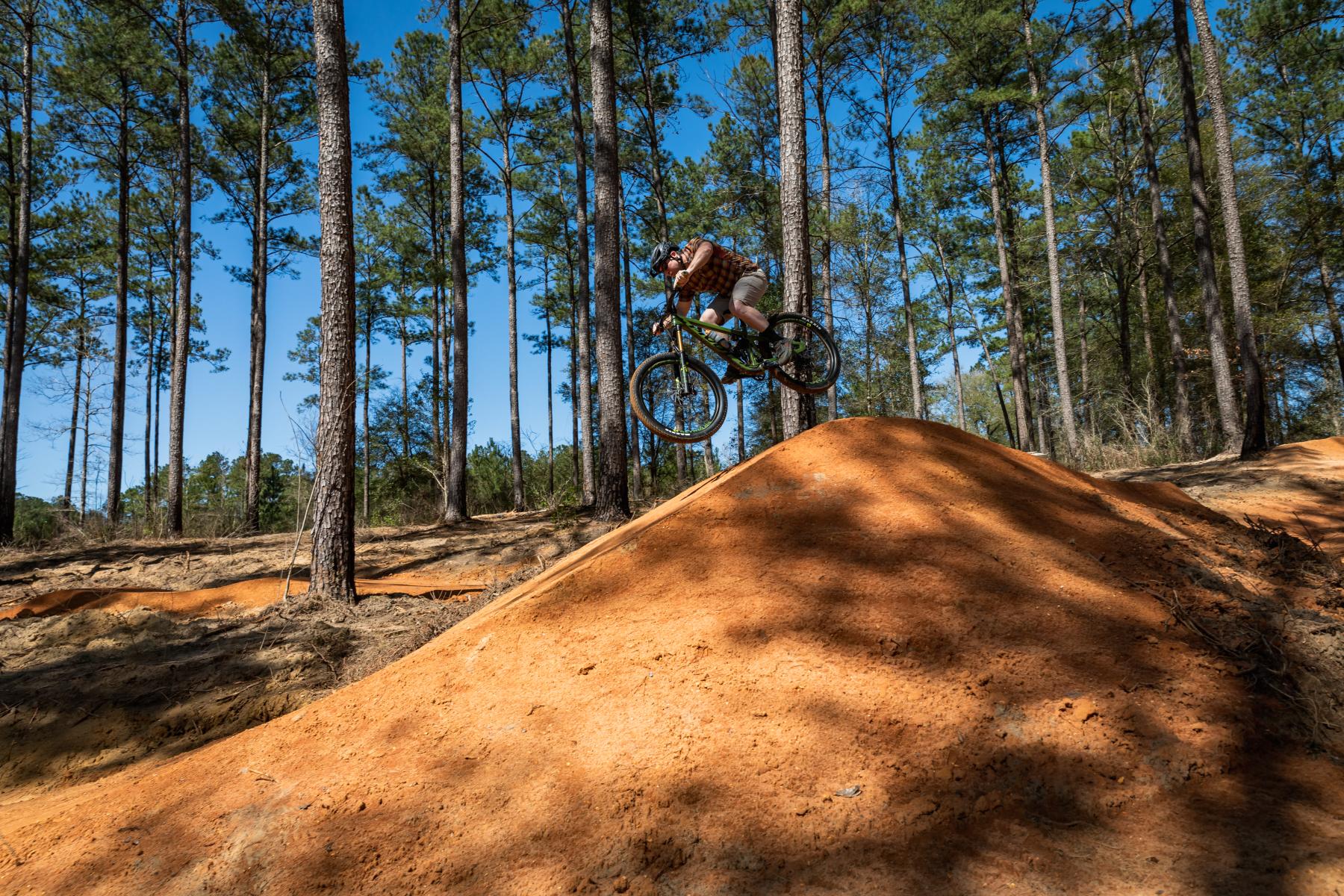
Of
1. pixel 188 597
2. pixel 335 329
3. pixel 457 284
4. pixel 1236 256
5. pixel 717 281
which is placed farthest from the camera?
pixel 457 284

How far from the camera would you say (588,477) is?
15945mm

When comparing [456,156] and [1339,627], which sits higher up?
[456,156]

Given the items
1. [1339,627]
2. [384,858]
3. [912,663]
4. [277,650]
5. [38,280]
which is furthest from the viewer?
[38,280]

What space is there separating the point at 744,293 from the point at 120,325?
16483 millimetres

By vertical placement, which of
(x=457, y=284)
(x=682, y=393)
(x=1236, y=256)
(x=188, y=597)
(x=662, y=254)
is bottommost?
(x=188, y=597)

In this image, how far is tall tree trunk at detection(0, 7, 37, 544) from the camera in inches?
470

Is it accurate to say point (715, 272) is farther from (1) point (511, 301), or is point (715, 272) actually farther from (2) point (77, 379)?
(2) point (77, 379)

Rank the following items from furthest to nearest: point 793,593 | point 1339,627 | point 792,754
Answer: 1. point 793,593
2. point 1339,627
3. point 792,754

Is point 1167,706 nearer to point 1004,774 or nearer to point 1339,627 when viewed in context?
point 1004,774

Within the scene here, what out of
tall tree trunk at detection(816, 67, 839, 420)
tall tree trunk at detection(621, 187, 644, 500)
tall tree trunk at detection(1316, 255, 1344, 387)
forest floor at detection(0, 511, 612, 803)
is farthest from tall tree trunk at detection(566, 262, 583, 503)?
tall tree trunk at detection(1316, 255, 1344, 387)

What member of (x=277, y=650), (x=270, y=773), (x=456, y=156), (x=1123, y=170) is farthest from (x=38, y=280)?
(x=1123, y=170)

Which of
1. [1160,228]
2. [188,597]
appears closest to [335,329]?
[188,597]

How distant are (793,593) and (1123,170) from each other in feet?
77.6

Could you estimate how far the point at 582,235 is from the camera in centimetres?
1507
